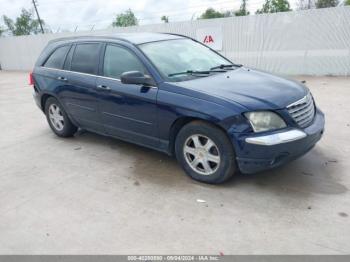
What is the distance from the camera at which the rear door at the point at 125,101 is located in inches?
174

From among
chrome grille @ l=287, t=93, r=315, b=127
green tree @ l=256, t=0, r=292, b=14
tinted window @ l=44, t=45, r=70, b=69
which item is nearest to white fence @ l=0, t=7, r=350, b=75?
chrome grille @ l=287, t=93, r=315, b=127

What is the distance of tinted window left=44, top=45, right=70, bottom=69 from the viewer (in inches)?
232

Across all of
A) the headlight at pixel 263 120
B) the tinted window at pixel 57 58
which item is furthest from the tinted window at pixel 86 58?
the headlight at pixel 263 120

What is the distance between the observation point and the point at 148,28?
53.4 feet

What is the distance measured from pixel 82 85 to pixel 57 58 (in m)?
1.11

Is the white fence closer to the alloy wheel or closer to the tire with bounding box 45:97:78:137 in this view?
the tire with bounding box 45:97:78:137

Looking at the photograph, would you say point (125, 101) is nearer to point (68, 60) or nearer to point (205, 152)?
point (205, 152)

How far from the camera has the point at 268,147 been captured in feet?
11.6

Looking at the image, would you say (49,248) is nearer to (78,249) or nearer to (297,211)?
(78,249)

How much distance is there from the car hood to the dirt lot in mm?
986

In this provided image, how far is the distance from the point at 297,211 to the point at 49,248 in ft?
7.85

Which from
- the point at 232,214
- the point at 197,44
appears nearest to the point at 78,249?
the point at 232,214

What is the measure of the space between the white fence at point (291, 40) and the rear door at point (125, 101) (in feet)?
→ 29.0

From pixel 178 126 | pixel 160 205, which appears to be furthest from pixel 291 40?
pixel 160 205
